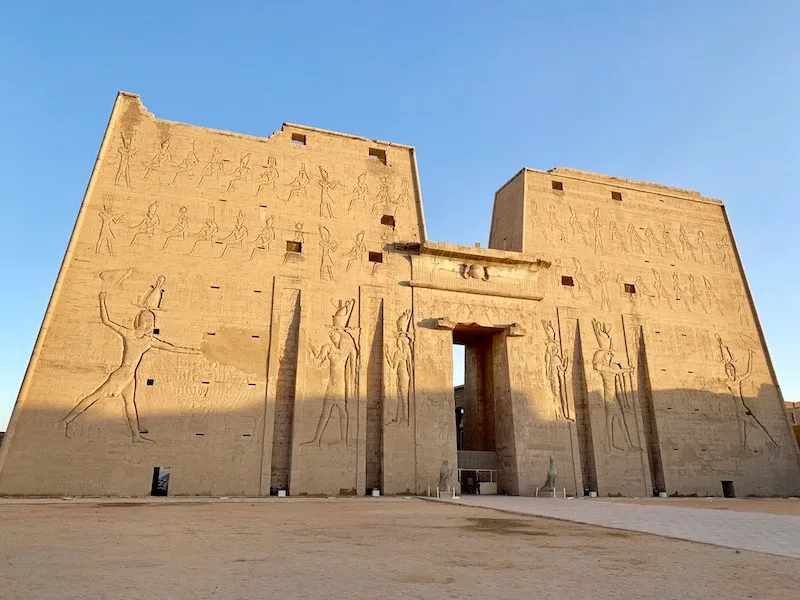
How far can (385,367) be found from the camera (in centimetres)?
1617

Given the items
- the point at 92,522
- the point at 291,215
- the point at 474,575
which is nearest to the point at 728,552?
the point at 474,575

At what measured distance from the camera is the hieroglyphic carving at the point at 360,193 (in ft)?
59.0

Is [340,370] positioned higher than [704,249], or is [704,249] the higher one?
[704,249]

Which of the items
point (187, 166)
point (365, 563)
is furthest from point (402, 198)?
point (365, 563)

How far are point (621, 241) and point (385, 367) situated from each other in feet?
34.0

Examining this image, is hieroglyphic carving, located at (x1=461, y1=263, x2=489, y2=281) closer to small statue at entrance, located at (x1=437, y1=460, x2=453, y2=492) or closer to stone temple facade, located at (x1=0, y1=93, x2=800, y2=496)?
stone temple facade, located at (x1=0, y1=93, x2=800, y2=496)

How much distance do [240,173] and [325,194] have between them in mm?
2602

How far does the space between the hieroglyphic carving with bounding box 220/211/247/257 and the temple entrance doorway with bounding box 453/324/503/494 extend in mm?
6943

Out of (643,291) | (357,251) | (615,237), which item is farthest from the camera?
(615,237)

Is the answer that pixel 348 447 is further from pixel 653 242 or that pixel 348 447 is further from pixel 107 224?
pixel 653 242

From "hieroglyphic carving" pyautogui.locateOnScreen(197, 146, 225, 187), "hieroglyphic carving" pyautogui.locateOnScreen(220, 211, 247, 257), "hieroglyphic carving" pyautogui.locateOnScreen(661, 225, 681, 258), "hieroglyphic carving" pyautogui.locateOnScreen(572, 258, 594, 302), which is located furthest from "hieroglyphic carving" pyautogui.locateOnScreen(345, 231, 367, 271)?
"hieroglyphic carving" pyautogui.locateOnScreen(661, 225, 681, 258)

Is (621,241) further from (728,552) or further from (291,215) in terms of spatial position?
(728,552)

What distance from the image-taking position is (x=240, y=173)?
17156 millimetres

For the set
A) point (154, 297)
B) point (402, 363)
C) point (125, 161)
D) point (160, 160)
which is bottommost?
point (402, 363)
